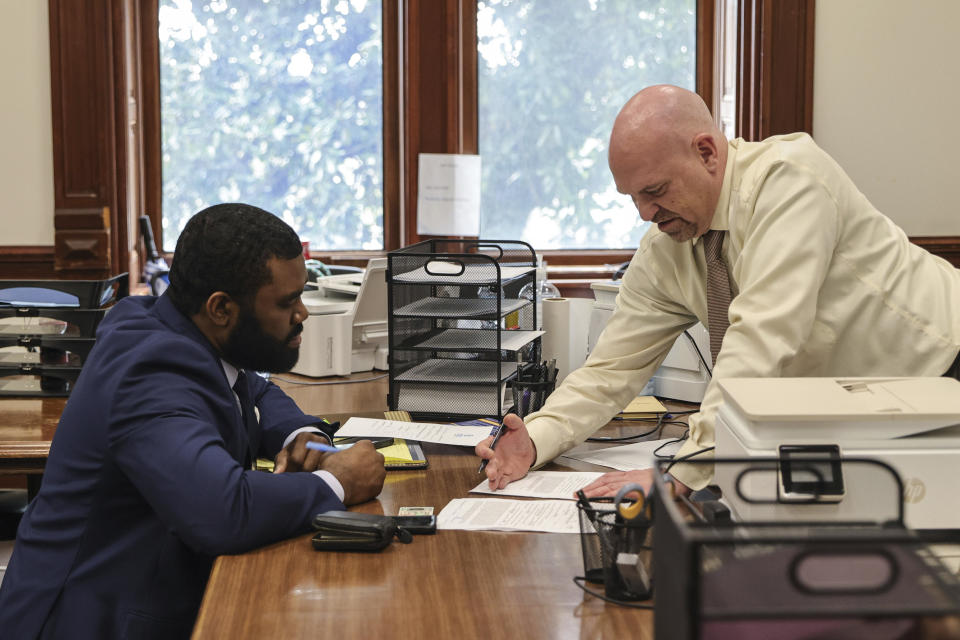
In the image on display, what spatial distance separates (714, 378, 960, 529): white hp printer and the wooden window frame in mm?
2148

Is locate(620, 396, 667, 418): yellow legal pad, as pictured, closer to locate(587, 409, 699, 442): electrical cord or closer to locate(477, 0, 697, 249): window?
locate(587, 409, 699, 442): electrical cord

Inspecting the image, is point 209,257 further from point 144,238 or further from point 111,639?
point 144,238

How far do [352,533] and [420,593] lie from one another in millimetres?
172

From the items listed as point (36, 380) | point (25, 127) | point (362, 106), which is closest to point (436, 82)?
point (362, 106)

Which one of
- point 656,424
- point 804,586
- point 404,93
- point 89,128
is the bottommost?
point 656,424

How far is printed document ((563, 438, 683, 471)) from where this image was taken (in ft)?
5.49

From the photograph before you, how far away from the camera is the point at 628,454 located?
1.75 m

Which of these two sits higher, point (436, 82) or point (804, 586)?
point (436, 82)

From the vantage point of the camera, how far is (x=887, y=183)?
10.4 feet

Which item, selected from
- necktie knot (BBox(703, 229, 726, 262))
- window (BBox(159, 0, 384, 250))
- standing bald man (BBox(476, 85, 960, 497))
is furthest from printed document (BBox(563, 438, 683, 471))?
window (BBox(159, 0, 384, 250))

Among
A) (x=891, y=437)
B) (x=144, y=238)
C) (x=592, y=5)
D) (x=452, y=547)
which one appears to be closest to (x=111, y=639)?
(x=452, y=547)

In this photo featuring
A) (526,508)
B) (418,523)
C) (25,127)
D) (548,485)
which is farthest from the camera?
(25,127)

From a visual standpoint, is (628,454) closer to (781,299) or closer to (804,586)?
(781,299)

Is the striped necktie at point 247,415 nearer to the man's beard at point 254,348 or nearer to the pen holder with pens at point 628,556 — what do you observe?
the man's beard at point 254,348
